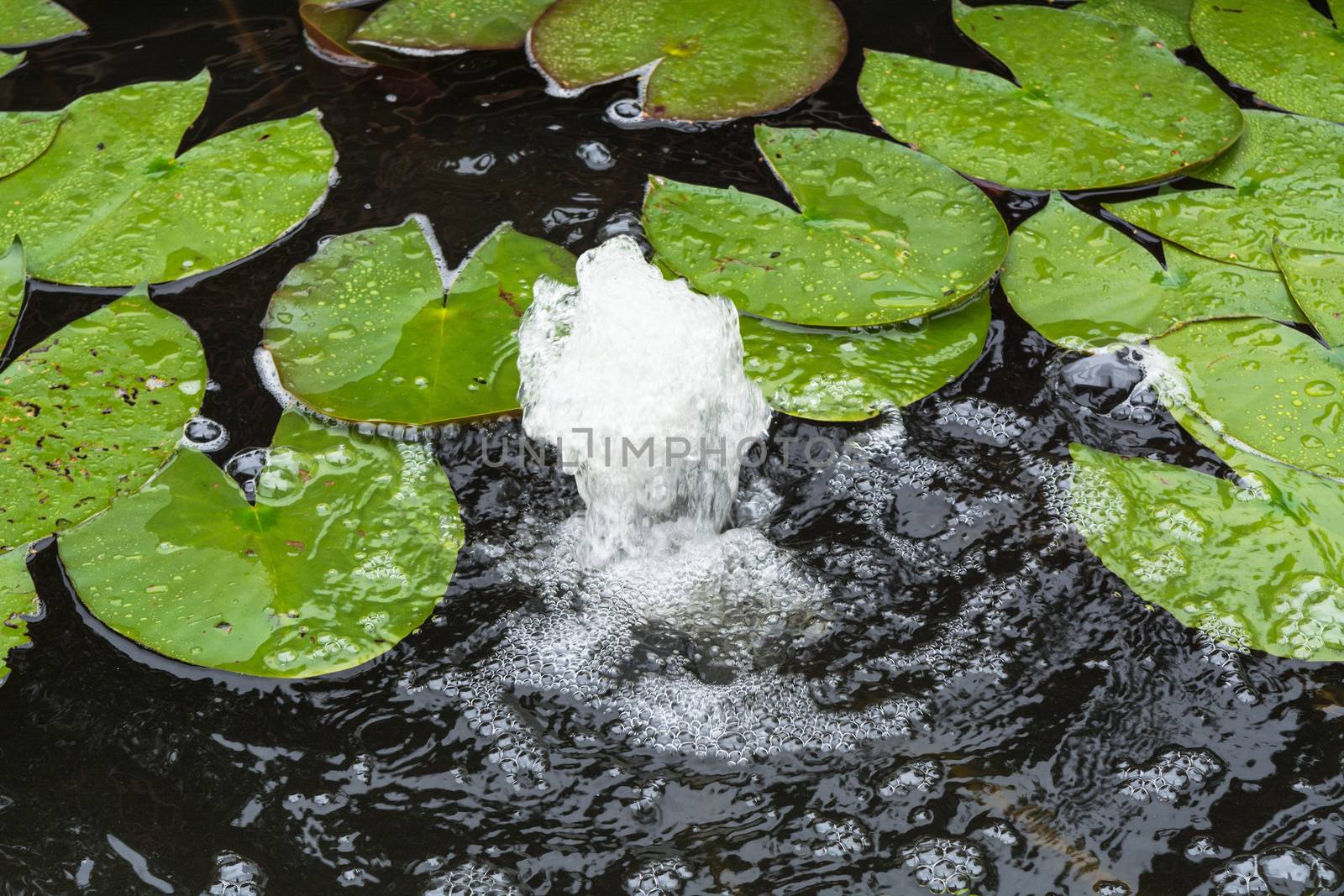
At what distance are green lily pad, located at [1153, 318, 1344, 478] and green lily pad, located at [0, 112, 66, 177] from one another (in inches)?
98.2

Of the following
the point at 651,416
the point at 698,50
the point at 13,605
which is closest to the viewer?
the point at 13,605

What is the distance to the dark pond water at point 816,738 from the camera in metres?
1.61

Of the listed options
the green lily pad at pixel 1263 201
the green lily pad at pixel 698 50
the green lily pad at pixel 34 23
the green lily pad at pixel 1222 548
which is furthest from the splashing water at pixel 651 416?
the green lily pad at pixel 34 23

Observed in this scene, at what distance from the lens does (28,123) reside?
8.77 ft

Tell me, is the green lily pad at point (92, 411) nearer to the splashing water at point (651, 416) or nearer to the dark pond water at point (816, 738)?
the dark pond water at point (816, 738)

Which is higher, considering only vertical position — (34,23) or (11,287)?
(34,23)

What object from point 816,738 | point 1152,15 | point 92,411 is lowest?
point 816,738

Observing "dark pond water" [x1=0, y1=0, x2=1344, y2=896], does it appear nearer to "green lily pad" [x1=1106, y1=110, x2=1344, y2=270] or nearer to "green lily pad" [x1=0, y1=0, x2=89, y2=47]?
"green lily pad" [x1=1106, y1=110, x2=1344, y2=270]

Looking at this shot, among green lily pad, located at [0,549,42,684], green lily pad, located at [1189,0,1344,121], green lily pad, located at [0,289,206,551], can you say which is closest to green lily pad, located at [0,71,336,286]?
green lily pad, located at [0,289,206,551]

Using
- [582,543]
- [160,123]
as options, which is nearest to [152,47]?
[160,123]

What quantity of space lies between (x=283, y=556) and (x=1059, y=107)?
2001 mm

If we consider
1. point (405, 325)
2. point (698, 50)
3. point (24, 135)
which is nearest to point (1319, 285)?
point (698, 50)

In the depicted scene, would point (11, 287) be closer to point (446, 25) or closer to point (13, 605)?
point (13, 605)

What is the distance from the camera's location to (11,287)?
7.64ft
